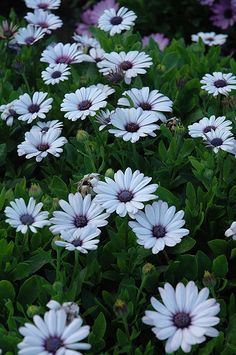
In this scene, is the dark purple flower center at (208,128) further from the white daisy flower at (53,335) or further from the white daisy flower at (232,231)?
the white daisy flower at (53,335)

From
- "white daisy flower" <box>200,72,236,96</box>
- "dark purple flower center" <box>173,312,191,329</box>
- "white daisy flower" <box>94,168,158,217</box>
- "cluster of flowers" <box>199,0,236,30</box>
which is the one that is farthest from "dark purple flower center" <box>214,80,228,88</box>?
"cluster of flowers" <box>199,0,236,30</box>

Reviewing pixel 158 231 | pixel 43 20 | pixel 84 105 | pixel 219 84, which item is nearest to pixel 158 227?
pixel 158 231

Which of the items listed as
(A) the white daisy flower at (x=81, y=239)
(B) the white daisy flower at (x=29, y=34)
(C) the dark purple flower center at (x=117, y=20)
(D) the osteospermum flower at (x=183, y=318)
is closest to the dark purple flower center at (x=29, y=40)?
(B) the white daisy flower at (x=29, y=34)

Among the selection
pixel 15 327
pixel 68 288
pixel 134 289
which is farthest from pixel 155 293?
pixel 15 327

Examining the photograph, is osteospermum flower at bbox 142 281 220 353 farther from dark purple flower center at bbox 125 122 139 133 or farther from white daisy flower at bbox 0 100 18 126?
white daisy flower at bbox 0 100 18 126

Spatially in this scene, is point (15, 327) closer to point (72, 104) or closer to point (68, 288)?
point (68, 288)
